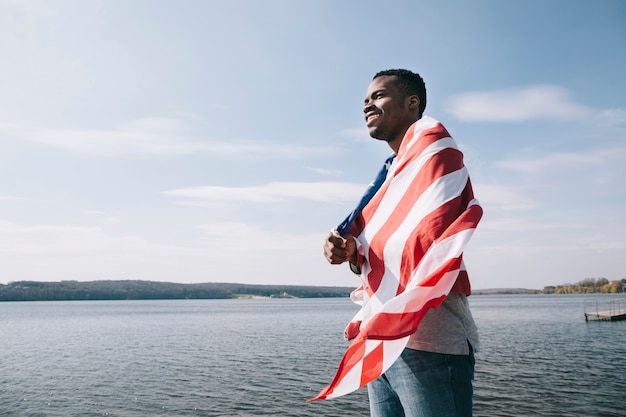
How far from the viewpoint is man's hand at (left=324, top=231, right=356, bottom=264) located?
2.34 metres

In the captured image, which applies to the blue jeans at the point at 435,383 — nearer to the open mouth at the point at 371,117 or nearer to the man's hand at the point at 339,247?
the man's hand at the point at 339,247

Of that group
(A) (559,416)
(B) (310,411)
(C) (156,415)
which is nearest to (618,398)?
(A) (559,416)

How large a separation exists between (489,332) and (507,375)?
25.7 metres

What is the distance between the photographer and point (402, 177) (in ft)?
7.49

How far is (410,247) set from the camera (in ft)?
6.75

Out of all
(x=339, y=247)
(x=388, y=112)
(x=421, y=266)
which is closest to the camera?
(x=421, y=266)

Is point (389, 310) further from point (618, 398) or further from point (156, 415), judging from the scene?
point (618, 398)

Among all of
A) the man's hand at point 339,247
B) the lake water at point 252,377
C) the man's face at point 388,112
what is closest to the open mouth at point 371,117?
the man's face at point 388,112

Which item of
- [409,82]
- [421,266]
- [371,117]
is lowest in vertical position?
[421,266]

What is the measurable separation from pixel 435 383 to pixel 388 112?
1.30 metres

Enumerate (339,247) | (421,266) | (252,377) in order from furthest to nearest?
(252,377) → (339,247) → (421,266)

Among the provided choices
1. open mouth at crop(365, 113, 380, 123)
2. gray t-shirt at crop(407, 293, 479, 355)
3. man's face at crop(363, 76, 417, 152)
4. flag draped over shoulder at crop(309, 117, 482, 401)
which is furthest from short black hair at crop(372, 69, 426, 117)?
gray t-shirt at crop(407, 293, 479, 355)

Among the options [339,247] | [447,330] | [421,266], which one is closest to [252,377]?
[339,247]

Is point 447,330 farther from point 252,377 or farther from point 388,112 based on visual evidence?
point 252,377
